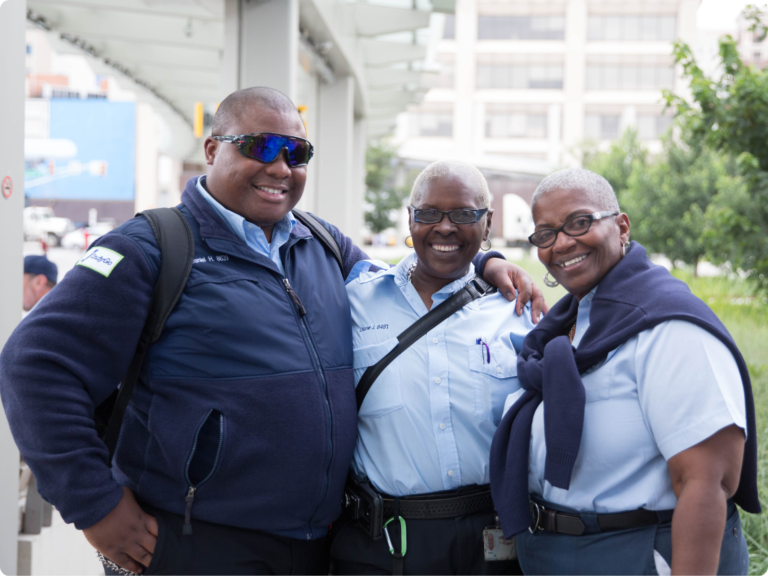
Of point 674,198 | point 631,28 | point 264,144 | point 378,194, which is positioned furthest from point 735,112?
point 631,28

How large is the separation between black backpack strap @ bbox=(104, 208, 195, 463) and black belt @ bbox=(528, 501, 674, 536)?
1334mm

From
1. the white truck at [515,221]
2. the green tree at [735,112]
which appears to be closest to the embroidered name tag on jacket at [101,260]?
the green tree at [735,112]

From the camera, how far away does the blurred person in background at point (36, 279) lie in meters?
5.45

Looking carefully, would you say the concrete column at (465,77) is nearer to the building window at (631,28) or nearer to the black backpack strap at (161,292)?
the building window at (631,28)

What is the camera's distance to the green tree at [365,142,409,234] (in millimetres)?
30188

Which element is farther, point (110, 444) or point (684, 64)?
point (684, 64)

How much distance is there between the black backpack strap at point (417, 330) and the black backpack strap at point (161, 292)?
756 mm

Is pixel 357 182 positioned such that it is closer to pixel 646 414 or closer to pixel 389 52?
pixel 389 52

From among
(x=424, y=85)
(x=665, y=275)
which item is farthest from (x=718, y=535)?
(x=424, y=85)

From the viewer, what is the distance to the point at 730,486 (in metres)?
1.97

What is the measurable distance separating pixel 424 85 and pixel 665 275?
13.2m

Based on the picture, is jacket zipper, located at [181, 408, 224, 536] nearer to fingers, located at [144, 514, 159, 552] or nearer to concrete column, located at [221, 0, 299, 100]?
fingers, located at [144, 514, 159, 552]

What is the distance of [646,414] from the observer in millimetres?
2078

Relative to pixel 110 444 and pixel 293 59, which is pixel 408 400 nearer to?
pixel 110 444
